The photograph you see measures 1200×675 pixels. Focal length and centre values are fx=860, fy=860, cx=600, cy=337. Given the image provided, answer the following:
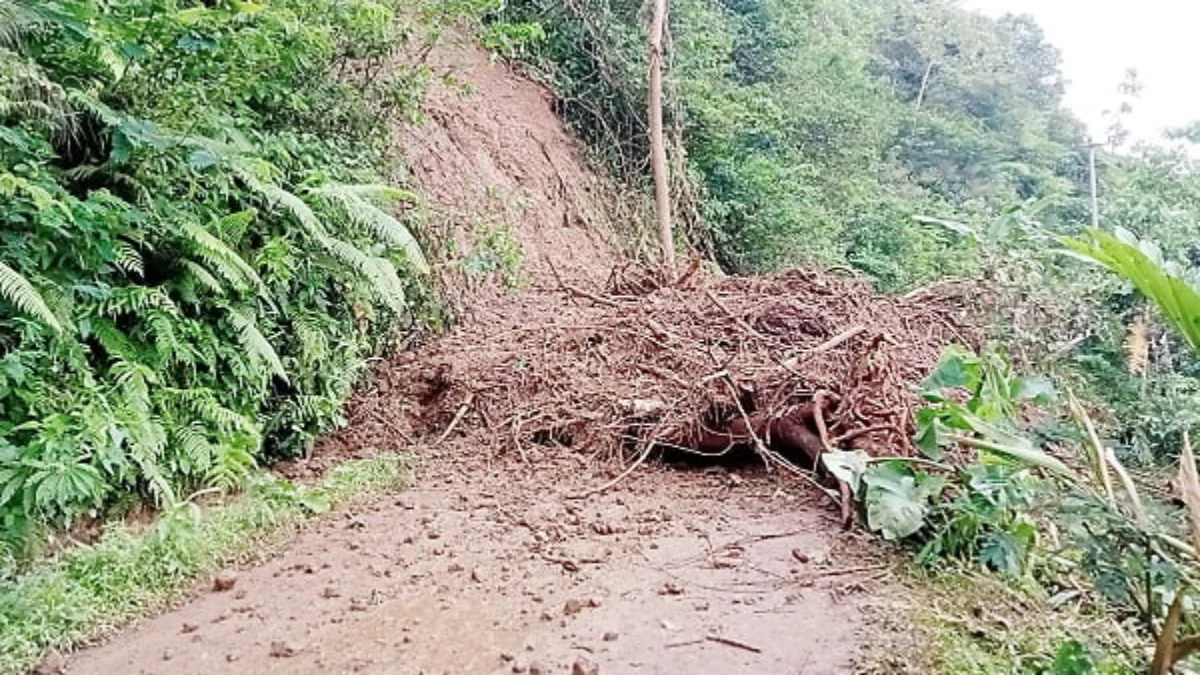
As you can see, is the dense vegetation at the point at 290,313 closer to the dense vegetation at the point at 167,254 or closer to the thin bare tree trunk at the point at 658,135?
the dense vegetation at the point at 167,254

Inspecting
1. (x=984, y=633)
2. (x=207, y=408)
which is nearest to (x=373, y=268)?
(x=207, y=408)

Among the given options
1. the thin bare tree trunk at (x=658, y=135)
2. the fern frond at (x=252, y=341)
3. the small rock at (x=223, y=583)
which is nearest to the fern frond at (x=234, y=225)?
the fern frond at (x=252, y=341)

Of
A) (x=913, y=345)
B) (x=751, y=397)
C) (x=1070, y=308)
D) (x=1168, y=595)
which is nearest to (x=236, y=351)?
(x=751, y=397)

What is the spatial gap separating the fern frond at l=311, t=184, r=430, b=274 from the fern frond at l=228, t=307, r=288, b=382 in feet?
2.88

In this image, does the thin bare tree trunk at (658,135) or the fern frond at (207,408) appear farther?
the thin bare tree trunk at (658,135)

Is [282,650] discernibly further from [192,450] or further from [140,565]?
Answer: [192,450]

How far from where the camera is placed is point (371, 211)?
4965 mm

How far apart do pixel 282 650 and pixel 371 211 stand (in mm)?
2817

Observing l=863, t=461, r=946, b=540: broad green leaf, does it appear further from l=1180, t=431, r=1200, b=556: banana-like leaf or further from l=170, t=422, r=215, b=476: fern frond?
l=170, t=422, r=215, b=476: fern frond

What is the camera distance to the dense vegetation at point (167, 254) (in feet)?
11.1

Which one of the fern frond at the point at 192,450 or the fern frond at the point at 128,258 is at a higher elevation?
the fern frond at the point at 128,258

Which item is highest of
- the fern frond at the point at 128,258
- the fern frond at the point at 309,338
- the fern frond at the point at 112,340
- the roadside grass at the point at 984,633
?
the roadside grass at the point at 984,633

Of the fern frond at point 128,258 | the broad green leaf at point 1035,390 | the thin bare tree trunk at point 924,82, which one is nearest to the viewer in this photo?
the broad green leaf at point 1035,390

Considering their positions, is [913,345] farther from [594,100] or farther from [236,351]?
[594,100]
